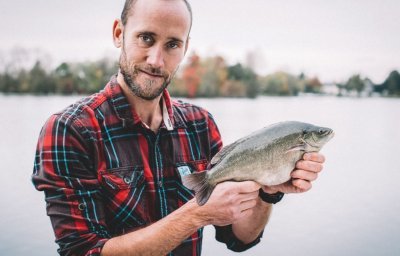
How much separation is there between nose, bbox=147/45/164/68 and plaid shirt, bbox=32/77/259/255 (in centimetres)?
29

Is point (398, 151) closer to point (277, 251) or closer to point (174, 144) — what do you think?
point (277, 251)

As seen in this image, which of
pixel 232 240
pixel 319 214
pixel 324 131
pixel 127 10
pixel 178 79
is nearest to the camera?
pixel 324 131

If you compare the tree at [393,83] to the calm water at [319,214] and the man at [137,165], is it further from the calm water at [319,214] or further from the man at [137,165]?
the man at [137,165]

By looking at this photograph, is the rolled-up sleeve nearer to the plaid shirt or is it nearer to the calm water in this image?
the plaid shirt

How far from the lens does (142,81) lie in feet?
8.08

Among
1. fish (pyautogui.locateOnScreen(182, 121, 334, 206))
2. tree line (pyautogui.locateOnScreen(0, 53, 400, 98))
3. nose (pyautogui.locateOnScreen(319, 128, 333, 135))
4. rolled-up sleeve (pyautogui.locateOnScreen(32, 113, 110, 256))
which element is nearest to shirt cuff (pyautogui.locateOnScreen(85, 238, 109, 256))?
rolled-up sleeve (pyautogui.locateOnScreen(32, 113, 110, 256))

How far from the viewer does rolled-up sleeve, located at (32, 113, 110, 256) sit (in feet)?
7.06

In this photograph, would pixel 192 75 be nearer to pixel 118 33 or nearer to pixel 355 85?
pixel 355 85

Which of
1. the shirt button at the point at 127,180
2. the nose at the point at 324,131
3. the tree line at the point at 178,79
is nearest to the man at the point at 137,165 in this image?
the shirt button at the point at 127,180

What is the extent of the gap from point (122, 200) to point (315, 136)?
119 centimetres

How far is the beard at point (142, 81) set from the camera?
246 cm

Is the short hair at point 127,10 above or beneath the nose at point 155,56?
above

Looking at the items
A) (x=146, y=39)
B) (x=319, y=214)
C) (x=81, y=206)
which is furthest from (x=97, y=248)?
(x=319, y=214)

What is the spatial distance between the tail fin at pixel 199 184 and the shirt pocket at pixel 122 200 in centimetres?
31
